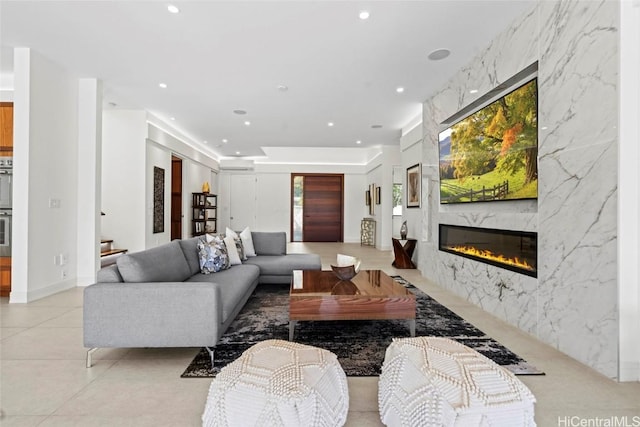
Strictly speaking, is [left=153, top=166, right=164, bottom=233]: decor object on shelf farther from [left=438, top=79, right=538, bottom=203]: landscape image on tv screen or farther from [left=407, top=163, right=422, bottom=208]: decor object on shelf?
[left=438, top=79, right=538, bottom=203]: landscape image on tv screen

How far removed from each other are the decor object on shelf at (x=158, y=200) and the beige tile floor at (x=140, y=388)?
3.97 metres

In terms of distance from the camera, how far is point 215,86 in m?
4.79

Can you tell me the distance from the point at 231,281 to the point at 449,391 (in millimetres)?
2204

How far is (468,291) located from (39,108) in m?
5.46

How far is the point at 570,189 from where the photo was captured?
2.39 m

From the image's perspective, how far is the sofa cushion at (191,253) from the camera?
3.34 metres

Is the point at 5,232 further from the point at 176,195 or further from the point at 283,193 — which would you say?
the point at 283,193

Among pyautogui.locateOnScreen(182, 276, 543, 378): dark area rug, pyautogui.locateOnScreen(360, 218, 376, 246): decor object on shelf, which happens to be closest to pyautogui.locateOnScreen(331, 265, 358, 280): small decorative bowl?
pyautogui.locateOnScreen(182, 276, 543, 378): dark area rug

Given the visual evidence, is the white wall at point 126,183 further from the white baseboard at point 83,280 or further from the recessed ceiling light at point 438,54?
the recessed ceiling light at point 438,54

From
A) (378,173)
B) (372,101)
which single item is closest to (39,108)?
(372,101)

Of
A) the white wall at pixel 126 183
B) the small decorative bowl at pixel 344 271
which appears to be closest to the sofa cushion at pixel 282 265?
the small decorative bowl at pixel 344 271

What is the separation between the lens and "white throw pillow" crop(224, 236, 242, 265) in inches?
158

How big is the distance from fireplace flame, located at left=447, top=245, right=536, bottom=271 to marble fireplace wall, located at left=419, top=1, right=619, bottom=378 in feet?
0.32

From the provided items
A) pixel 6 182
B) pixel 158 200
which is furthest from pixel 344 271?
pixel 158 200
